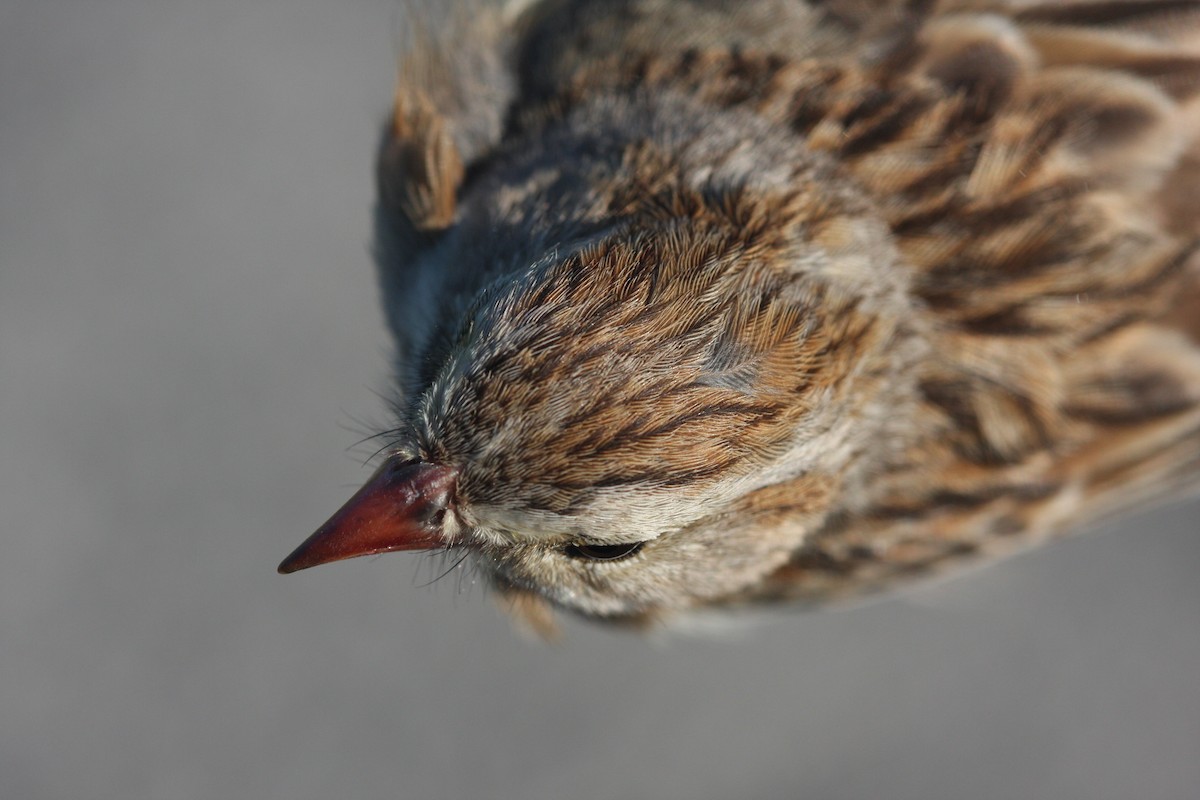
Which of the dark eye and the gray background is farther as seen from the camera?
the gray background

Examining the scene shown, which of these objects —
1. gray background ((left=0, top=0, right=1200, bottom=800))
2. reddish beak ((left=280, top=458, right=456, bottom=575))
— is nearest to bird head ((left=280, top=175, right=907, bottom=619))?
reddish beak ((left=280, top=458, right=456, bottom=575))

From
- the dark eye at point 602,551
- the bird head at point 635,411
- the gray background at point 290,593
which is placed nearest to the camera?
the bird head at point 635,411

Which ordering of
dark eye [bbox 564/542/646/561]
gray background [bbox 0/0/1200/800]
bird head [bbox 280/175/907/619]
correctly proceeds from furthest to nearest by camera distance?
1. gray background [bbox 0/0/1200/800]
2. dark eye [bbox 564/542/646/561]
3. bird head [bbox 280/175/907/619]

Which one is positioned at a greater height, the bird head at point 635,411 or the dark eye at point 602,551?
the bird head at point 635,411

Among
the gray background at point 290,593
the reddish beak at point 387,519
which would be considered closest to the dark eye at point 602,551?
the reddish beak at point 387,519

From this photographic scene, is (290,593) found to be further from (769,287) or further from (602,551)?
(769,287)

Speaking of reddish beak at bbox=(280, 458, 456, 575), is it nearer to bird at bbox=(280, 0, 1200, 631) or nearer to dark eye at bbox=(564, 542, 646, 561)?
bird at bbox=(280, 0, 1200, 631)

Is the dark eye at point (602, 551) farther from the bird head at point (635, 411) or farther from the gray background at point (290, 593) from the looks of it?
the gray background at point (290, 593)
